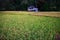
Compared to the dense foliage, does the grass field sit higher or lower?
lower

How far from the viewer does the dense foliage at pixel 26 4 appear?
2.38m

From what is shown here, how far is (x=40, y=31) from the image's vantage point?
7.70ft

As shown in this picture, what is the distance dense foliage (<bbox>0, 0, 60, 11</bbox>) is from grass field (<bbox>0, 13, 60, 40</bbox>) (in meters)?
0.11

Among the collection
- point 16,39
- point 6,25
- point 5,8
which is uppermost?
point 5,8

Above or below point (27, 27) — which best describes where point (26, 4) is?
above

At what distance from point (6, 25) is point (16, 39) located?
0.78 feet

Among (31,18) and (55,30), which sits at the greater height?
(31,18)

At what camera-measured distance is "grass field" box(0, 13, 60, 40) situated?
2334 millimetres

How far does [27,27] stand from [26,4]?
0.32 m

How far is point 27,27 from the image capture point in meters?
2.37

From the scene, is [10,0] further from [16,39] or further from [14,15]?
[16,39]

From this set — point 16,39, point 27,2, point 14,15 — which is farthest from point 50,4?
point 16,39

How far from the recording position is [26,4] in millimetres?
2426

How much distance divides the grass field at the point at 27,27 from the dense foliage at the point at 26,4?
0.11m
